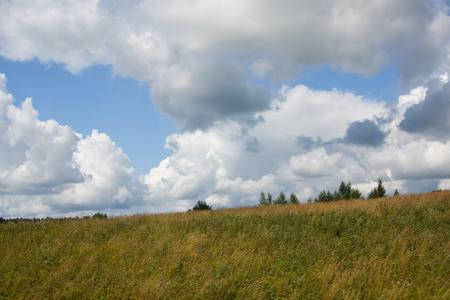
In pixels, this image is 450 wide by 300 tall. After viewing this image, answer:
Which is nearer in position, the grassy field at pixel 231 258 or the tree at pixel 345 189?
the grassy field at pixel 231 258

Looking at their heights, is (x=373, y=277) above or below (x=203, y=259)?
below

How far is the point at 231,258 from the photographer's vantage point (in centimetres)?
1002

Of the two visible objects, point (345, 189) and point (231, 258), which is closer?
point (231, 258)

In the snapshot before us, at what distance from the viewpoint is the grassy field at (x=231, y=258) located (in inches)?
320

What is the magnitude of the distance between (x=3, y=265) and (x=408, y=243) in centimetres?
→ 1343

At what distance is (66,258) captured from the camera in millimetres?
9727

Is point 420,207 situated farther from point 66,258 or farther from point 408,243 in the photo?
point 66,258

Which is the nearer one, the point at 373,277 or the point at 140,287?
the point at 140,287

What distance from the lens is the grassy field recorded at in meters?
8.12

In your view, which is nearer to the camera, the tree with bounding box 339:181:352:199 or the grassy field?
the grassy field

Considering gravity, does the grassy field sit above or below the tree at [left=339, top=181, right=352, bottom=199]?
below

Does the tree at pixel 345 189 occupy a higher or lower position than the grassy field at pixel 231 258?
higher

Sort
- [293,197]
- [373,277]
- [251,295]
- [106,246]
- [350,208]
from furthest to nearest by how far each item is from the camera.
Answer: [293,197] → [350,208] → [106,246] → [373,277] → [251,295]

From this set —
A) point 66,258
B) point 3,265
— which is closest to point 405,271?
point 66,258
